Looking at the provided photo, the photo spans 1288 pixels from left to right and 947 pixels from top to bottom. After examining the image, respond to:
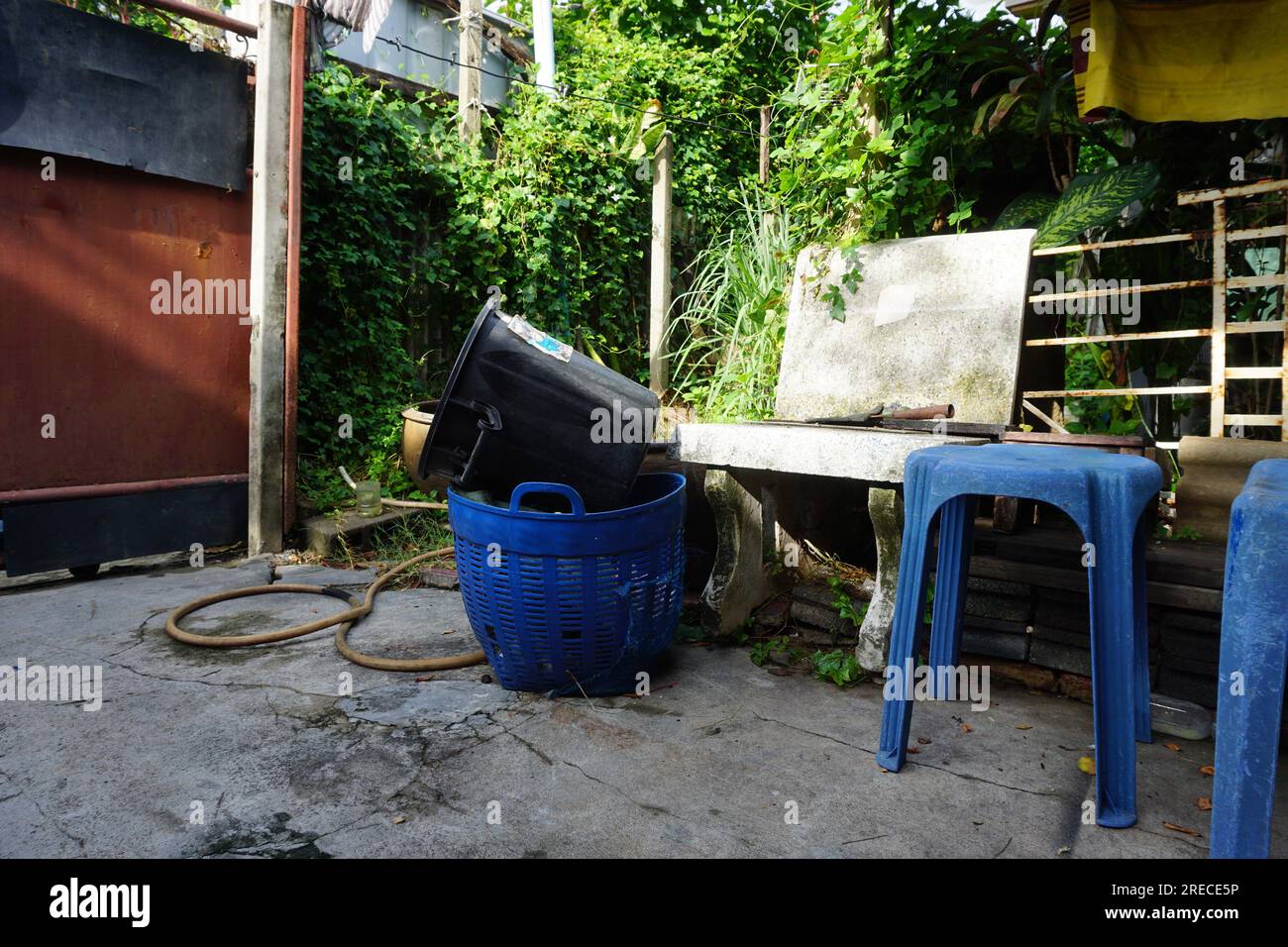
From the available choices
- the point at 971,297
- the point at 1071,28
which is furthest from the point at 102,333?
the point at 1071,28

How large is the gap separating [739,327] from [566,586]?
9.21 feet

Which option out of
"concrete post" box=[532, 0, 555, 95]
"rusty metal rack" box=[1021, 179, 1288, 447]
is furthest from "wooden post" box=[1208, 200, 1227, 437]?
"concrete post" box=[532, 0, 555, 95]

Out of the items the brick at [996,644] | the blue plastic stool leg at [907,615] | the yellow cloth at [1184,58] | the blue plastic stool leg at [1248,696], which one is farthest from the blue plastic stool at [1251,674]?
the yellow cloth at [1184,58]

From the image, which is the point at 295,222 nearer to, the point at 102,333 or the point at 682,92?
the point at 102,333

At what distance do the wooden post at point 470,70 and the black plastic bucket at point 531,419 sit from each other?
12.4 feet

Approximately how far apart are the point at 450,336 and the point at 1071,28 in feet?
13.1

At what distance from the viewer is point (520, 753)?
7.14 ft

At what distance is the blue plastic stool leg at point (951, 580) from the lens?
2215 mm

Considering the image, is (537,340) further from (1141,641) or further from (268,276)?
(268,276)

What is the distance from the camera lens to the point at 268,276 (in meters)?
4.20

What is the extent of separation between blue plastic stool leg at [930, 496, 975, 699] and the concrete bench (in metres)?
0.27

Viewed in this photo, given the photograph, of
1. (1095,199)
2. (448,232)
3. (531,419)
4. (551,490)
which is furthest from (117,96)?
(1095,199)

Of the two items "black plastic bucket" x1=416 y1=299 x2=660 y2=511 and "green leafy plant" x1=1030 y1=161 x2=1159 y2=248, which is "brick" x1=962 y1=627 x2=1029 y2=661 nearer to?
"black plastic bucket" x1=416 y1=299 x2=660 y2=511

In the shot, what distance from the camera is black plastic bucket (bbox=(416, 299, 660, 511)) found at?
248cm
